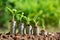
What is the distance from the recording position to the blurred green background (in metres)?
7.34

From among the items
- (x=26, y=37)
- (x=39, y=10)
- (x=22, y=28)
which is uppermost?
(x=39, y=10)

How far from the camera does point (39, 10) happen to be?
7.55 meters

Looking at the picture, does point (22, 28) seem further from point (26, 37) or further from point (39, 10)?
point (39, 10)

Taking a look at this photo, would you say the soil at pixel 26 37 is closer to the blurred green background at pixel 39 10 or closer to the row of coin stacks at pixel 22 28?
the row of coin stacks at pixel 22 28

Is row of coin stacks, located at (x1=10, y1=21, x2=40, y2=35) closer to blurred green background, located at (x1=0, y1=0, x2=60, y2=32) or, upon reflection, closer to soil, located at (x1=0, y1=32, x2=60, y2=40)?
soil, located at (x1=0, y1=32, x2=60, y2=40)

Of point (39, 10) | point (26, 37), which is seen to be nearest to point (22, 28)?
point (26, 37)

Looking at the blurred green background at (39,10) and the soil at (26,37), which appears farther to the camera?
the blurred green background at (39,10)

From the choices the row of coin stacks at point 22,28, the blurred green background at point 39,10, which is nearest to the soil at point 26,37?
the row of coin stacks at point 22,28

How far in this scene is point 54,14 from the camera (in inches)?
302

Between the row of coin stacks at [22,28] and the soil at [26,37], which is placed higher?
the row of coin stacks at [22,28]

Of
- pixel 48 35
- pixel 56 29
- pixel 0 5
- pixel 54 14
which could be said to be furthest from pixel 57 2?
pixel 48 35

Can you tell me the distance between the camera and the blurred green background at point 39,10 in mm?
7336

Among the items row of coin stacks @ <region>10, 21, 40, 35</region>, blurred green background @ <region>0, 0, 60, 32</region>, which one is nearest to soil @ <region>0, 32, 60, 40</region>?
row of coin stacks @ <region>10, 21, 40, 35</region>

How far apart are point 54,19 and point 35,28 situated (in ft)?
14.7
